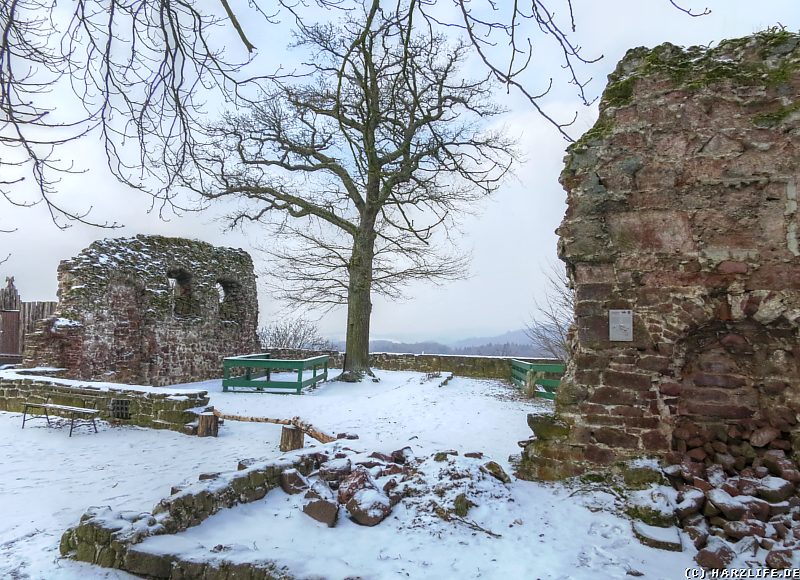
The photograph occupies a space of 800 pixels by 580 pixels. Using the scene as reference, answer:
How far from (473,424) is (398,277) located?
8.52m

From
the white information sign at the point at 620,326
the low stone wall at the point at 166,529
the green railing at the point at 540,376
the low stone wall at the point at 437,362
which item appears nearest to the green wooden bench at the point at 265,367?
the green railing at the point at 540,376

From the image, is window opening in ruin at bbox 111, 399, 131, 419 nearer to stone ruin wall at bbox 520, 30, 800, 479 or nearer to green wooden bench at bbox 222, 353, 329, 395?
green wooden bench at bbox 222, 353, 329, 395

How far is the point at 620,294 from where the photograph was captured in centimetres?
487

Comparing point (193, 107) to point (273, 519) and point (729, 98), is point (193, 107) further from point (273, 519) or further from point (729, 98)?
point (729, 98)

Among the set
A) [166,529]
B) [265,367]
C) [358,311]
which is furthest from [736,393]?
[358,311]

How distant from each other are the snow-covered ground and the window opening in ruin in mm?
815

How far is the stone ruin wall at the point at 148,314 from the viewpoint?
12069mm

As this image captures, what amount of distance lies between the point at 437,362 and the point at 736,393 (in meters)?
15.2

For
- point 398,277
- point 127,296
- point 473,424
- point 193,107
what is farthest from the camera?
point 398,277

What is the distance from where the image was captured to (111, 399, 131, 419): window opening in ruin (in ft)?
29.5

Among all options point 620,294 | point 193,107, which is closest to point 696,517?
point 620,294

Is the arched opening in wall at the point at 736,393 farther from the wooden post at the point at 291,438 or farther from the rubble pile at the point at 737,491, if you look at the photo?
the wooden post at the point at 291,438

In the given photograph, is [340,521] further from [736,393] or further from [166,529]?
[736,393]

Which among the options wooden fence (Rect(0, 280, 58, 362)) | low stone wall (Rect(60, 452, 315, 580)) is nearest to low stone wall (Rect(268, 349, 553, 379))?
wooden fence (Rect(0, 280, 58, 362))
